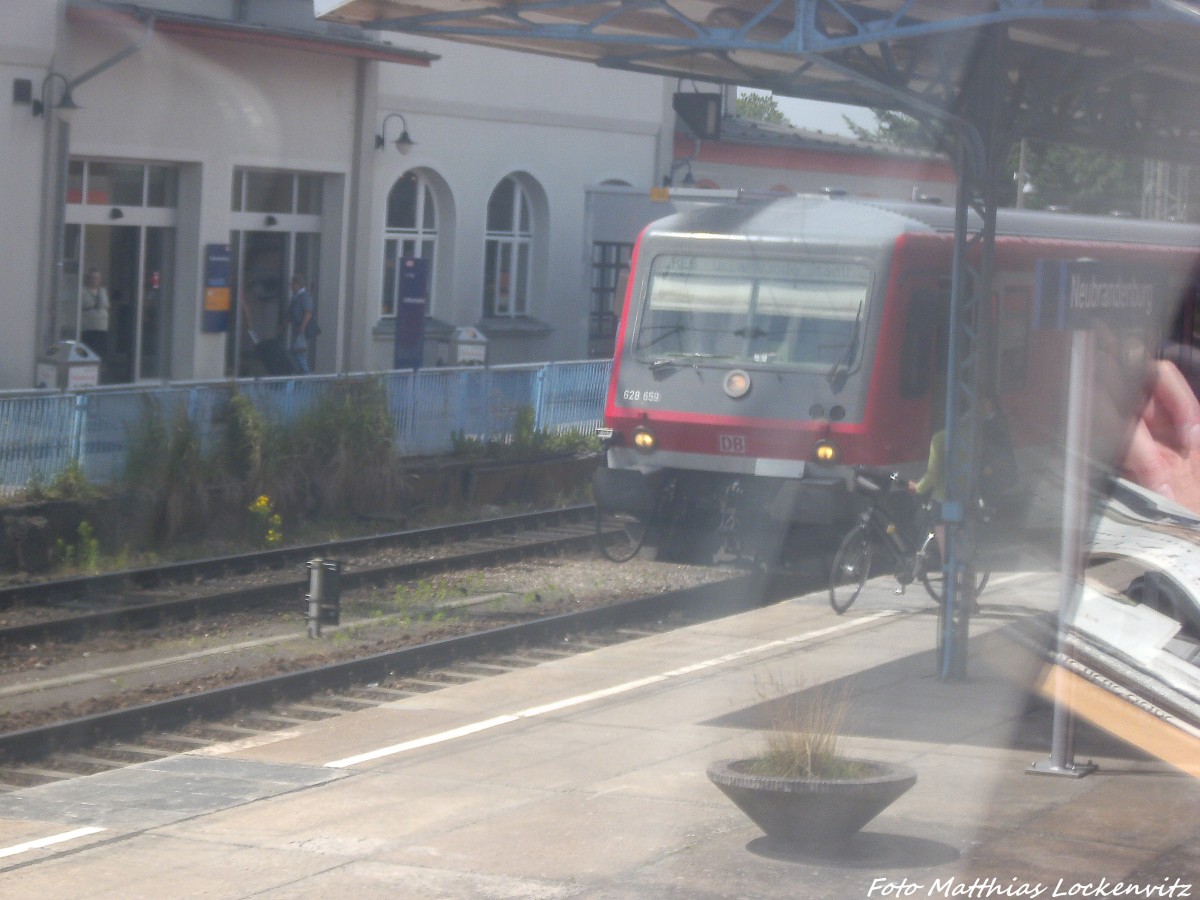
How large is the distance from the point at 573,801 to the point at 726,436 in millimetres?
6703

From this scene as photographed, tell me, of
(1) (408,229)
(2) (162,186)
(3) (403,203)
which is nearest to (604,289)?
(1) (408,229)

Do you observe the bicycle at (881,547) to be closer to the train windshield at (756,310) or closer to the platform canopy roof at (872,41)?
the train windshield at (756,310)

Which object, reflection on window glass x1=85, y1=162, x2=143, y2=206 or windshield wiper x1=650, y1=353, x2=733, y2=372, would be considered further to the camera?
reflection on window glass x1=85, y1=162, x2=143, y2=206

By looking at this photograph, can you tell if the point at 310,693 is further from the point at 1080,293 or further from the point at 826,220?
the point at 826,220

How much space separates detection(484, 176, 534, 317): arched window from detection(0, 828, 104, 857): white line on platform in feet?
66.3

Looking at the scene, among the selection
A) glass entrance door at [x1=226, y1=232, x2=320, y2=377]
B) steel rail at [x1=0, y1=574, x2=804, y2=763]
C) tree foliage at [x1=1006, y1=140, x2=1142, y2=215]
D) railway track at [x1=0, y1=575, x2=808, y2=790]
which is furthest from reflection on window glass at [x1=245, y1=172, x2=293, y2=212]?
tree foliage at [x1=1006, y1=140, x2=1142, y2=215]

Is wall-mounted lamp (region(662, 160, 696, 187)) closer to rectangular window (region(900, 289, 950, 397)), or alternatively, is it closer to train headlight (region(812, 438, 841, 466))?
rectangular window (region(900, 289, 950, 397))

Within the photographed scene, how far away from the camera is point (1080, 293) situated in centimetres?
768

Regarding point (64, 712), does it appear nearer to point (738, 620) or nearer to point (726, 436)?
point (738, 620)

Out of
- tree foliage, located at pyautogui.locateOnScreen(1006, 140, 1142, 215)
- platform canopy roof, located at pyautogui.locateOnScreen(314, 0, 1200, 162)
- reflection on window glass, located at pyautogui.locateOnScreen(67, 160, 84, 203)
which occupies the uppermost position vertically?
tree foliage, located at pyautogui.locateOnScreen(1006, 140, 1142, 215)

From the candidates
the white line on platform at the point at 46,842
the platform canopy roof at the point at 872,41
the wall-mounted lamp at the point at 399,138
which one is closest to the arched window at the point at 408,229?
the wall-mounted lamp at the point at 399,138

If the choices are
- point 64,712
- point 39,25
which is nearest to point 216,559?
point 64,712

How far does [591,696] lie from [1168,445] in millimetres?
3934

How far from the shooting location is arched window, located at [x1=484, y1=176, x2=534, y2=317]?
26.7 meters
